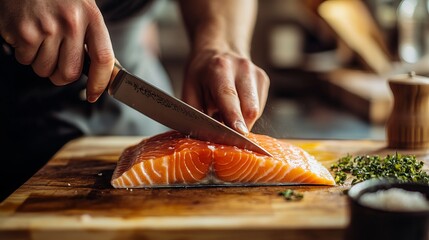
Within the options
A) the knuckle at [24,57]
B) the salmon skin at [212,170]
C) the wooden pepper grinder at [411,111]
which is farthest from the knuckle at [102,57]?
the wooden pepper grinder at [411,111]

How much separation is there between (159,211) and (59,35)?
671 mm

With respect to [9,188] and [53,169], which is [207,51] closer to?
[53,169]

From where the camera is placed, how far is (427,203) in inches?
58.0

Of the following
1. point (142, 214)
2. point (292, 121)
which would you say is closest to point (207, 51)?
point (142, 214)

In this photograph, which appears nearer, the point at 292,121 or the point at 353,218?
the point at 353,218

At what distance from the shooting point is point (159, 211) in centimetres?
176

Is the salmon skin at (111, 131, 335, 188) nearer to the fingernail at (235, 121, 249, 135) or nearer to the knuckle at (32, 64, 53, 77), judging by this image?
the fingernail at (235, 121, 249, 135)

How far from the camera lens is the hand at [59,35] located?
1937mm

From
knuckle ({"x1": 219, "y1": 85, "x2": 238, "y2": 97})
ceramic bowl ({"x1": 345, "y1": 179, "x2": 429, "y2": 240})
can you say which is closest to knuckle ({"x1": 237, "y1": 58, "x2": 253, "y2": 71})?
knuckle ({"x1": 219, "y1": 85, "x2": 238, "y2": 97})

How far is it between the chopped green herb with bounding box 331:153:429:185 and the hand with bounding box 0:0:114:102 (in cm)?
90

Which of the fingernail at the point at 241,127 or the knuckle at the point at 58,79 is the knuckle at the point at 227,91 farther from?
the knuckle at the point at 58,79

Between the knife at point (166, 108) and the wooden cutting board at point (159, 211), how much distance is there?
0.19 meters

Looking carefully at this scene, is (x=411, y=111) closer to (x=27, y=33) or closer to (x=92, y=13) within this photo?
(x=92, y=13)

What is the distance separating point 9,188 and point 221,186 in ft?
4.34
